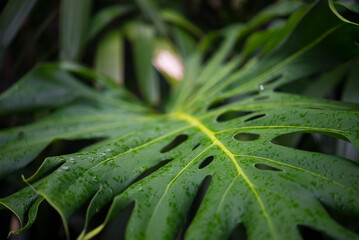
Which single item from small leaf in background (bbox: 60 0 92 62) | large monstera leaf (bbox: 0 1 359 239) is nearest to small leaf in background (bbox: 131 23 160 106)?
small leaf in background (bbox: 60 0 92 62)

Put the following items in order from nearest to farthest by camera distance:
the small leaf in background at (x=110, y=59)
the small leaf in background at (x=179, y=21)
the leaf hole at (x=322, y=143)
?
the leaf hole at (x=322, y=143) < the small leaf in background at (x=110, y=59) < the small leaf in background at (x=179, y=21)

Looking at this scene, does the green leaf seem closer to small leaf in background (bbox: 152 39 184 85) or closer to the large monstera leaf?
the large monstera leaf

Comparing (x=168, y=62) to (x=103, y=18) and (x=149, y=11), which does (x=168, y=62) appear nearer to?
(x=149, y=11)

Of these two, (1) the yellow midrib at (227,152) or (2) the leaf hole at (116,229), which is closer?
(1) the yellow midrib at (227,152)

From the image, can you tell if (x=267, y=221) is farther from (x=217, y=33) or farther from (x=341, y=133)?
(x=217, y=33)

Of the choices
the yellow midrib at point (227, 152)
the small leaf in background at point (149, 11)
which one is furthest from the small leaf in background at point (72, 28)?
the yellow midrib at point (227, 152)

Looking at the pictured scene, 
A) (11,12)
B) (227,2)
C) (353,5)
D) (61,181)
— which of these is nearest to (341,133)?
(353,5)

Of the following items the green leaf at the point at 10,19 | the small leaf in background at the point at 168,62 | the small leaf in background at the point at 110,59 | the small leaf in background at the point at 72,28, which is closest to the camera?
the green leaf at the point at 10,19

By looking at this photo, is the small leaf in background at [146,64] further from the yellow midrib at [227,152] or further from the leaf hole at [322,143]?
the leaf hole at [322,143]

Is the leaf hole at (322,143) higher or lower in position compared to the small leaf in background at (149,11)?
lower

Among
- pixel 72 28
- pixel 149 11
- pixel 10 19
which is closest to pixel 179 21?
pixel 149 11
